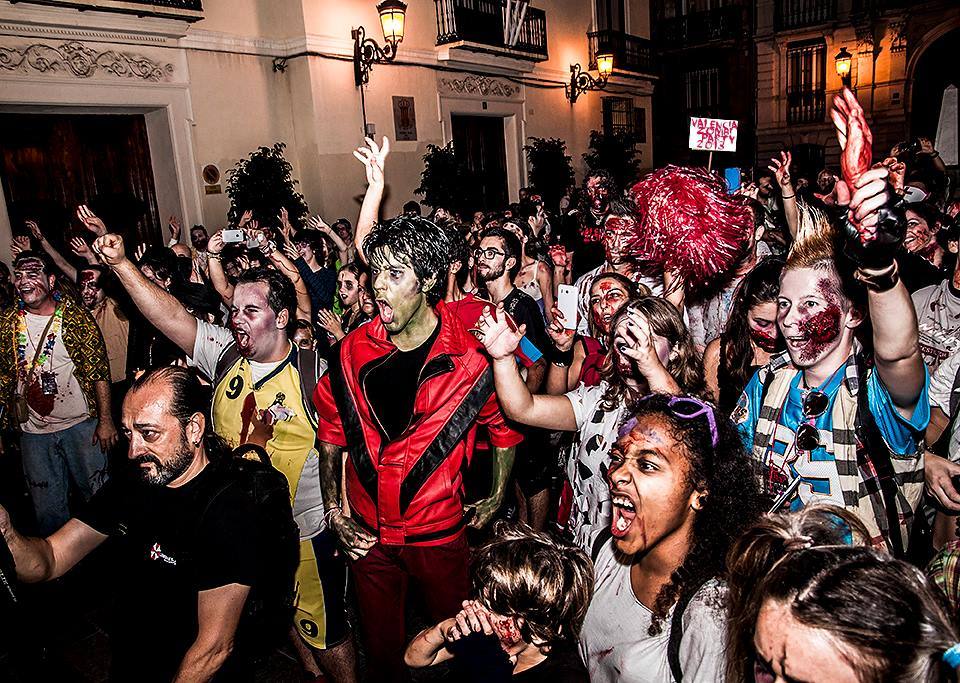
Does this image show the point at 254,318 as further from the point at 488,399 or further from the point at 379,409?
the point at 488,399

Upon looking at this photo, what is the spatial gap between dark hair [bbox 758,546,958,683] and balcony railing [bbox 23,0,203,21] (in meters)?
10.7

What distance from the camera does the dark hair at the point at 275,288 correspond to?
313 cm

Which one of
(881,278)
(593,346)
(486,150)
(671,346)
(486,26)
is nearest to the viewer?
(881,278)

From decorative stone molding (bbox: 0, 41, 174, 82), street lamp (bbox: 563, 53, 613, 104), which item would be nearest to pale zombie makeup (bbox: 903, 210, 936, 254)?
decorative stone molding (bbox: 0, 41, 174, 82)

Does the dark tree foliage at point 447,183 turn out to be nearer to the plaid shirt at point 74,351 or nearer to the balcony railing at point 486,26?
the balcony railing at point 486,26

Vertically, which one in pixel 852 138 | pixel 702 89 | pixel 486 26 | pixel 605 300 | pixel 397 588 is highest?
pixel 702 89

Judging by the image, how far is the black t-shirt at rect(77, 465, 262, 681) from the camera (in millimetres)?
2113

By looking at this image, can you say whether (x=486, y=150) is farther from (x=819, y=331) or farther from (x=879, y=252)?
(x=879, y=252)

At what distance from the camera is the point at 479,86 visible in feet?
50.2

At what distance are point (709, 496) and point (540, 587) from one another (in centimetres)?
57

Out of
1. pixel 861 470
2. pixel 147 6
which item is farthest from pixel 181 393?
pixel 147 6

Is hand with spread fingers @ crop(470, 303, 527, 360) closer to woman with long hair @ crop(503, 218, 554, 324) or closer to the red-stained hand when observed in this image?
the red-stained hand

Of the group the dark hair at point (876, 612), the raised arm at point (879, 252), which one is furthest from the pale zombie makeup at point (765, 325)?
the dark hair at point (876, 612)

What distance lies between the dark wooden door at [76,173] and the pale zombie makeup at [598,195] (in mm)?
7825
